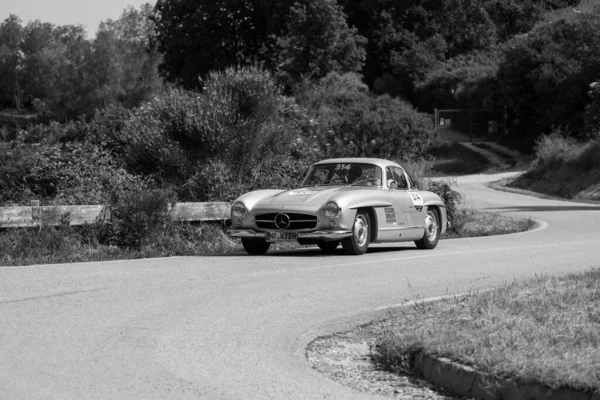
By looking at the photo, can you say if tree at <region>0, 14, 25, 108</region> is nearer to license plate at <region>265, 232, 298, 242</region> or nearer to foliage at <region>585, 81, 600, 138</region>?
foliage at <region>585, 81, 600, 138</region>

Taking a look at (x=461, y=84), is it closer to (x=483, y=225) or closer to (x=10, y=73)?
(x=483, y=225)

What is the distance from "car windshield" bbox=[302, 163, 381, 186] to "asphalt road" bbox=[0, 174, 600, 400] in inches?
44.1

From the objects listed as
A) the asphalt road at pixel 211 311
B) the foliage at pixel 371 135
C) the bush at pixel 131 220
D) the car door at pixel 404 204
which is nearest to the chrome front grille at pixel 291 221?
the asphalt road at pixel 211 311

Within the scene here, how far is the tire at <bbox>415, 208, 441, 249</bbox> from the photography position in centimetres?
1806

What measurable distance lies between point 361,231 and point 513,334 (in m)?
8.54

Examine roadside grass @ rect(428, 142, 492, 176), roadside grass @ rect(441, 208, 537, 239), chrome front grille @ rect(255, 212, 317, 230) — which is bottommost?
roadside grass @ rect(441, 208, 537, 239)

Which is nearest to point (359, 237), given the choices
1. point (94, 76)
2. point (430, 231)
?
point (430, 231)

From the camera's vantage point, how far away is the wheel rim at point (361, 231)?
16266 millimetres

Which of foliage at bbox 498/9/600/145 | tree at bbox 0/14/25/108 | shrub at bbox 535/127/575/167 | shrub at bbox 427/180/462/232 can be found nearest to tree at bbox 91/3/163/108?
tree at bbox 0/14/25/108

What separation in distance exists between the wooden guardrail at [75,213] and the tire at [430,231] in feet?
10.6

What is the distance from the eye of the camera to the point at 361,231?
647 inches

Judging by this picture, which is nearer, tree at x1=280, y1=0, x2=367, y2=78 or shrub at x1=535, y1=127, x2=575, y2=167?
shrub at x1=535, y1=127, x2=575, y2=167

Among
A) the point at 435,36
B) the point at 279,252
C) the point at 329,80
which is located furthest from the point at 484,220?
the point at 435,36

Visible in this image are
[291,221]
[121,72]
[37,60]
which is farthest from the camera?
[37,60]
